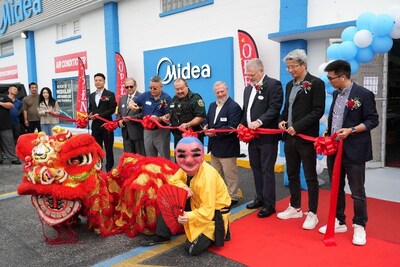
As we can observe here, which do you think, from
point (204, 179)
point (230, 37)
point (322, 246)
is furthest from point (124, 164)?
point (230, 37)

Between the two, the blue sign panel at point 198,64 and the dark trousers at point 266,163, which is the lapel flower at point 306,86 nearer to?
the dark trousers at point 266,163

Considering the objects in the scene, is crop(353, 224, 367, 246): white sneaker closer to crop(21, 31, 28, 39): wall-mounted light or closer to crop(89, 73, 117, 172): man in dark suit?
crop(89, 73, 117, 172): man in dark suit

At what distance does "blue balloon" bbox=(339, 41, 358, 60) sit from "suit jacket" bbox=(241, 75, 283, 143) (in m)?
0.98

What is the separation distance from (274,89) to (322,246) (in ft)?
5.92

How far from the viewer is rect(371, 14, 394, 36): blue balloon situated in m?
4.31

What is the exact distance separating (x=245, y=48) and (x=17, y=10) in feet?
41.4

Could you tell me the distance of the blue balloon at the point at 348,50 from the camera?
4.50 meters

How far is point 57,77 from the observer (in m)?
14.5

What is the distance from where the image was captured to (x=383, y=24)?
4305mm

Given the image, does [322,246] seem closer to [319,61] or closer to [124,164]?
[124,164]

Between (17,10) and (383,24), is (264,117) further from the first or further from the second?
(17,10)

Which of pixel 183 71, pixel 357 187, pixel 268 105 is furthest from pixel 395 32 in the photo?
pixel 183 71

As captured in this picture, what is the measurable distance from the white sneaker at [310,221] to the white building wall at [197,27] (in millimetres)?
4298

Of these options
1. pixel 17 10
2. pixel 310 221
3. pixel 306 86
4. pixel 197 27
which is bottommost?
pixel 310 221
